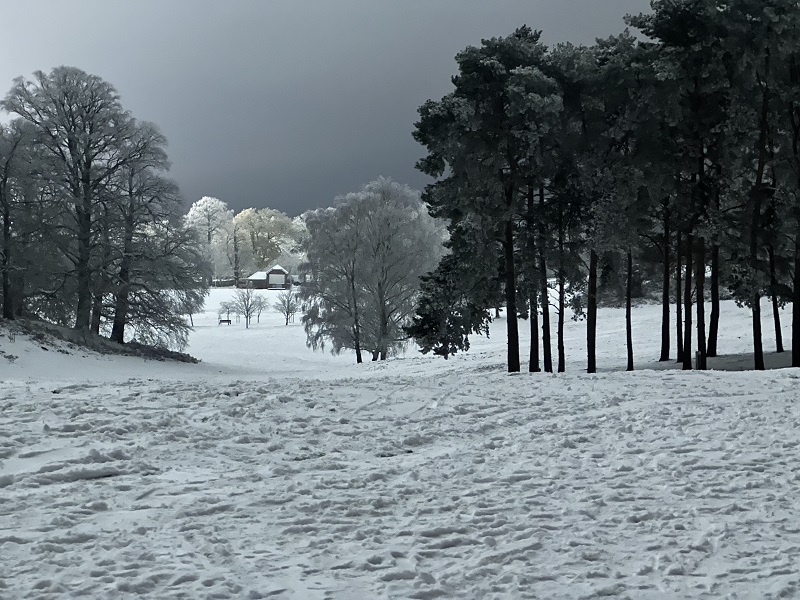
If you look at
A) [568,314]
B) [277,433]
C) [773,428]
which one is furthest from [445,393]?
[568,314]

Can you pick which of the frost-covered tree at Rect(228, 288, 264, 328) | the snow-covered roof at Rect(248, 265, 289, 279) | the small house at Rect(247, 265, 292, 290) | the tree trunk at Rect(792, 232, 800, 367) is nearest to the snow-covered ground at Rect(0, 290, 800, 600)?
the tree trunk at Rect(792, 232, 800, 367)

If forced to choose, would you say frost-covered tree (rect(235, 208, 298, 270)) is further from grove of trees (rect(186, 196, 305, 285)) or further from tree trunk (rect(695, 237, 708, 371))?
tree trunk (rect(695, 237, 708, 371))

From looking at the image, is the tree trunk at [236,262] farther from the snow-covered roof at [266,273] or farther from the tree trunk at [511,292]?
the tree trunk at [511,292]

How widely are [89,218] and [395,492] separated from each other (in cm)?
2522

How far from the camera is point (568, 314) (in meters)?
44.6

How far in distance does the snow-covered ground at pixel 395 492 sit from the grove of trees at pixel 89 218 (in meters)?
16.7

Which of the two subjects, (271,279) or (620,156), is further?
(271,279)

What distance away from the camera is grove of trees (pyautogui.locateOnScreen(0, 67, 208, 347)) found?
25.4 meters

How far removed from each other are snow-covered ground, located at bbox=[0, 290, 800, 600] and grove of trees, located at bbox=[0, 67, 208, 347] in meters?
16.7

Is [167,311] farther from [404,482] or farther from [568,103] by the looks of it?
[404,482]

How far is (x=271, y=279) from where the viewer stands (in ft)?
311

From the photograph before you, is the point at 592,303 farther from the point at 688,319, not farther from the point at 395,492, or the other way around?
the point at 395,492

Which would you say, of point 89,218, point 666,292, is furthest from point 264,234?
point 666,292

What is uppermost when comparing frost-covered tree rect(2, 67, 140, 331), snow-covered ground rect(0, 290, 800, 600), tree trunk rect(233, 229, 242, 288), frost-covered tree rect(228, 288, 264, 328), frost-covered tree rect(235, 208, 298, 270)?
frost-covered tree rect(235, 208, 298, 270)
